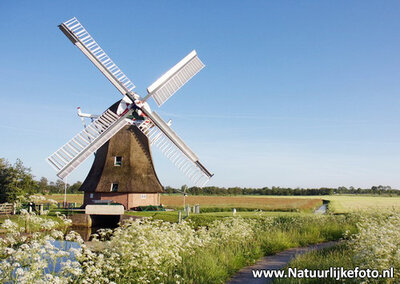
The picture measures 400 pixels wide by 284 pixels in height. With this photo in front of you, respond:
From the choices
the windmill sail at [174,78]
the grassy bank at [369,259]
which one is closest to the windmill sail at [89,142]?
the windmill sail at [174,78]

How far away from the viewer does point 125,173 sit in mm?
27766

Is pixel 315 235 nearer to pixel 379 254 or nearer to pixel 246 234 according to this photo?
pixel 246 234

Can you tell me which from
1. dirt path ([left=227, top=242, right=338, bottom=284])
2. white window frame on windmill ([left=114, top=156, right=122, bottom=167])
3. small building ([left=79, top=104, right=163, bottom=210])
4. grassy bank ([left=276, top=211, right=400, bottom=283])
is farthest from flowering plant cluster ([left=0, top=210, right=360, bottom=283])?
white window frame on windmill ([left=114, top=156, right=122, bottom=167])

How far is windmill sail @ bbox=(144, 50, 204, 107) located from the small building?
4.60 meters

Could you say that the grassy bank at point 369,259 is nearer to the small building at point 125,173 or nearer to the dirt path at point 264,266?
the dirt path at point 264,266

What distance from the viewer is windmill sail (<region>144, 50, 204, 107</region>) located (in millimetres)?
24672

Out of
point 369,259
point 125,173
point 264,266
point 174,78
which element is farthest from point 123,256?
point 125,173

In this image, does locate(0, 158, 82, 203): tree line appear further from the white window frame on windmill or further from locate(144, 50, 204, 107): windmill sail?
locate(144, 50, 204, 107): windmill sail

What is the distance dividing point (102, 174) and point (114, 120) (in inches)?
230

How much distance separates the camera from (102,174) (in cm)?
2777

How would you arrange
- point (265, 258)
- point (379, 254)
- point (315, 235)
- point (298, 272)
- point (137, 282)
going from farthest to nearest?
point (315, 235) < point (265, 258) < point (298, 272) < point (137, 282) < point (379, 254)

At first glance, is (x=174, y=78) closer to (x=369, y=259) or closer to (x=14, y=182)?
(x=14, y=182)

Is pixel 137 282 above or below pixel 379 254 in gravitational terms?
below

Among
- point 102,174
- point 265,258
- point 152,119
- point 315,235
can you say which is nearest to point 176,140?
point 152,119
